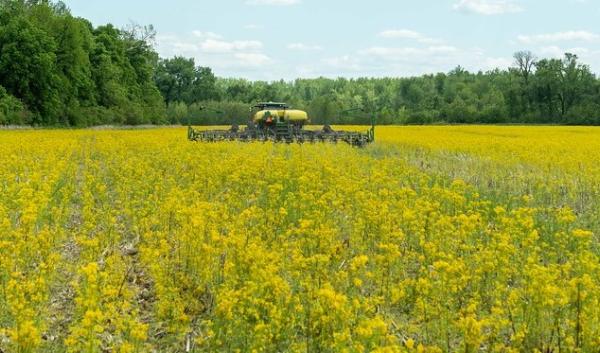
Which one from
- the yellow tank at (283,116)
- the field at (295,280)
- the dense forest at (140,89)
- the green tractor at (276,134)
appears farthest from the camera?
the dense forest at (140,89)

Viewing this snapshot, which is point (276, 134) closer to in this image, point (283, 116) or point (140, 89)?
point (283, 116)

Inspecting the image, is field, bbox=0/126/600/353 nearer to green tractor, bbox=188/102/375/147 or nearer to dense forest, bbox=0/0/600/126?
green tractor, bbox=188/102/375/147

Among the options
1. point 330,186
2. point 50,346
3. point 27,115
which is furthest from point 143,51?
point 50,346

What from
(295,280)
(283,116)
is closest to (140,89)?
(283,116)

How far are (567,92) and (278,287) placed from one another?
312 feet

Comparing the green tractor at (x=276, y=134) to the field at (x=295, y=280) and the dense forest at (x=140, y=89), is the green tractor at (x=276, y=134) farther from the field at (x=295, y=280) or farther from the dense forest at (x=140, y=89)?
the field at (x=295, y=280)

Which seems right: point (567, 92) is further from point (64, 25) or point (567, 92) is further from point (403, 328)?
point (403, 328)

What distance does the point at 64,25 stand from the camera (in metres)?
64.3

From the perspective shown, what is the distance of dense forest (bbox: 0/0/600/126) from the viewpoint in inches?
2240

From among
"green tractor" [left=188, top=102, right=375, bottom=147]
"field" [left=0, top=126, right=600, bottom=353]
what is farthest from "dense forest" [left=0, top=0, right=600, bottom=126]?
"field" [left=0, top=126, right=600, bottom=353]

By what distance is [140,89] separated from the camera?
8412 cm

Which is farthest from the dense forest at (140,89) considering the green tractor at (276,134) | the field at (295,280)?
the field at (295,280)

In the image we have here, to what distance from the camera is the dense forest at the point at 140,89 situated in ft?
187

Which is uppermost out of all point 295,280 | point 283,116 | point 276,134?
point 283,116
